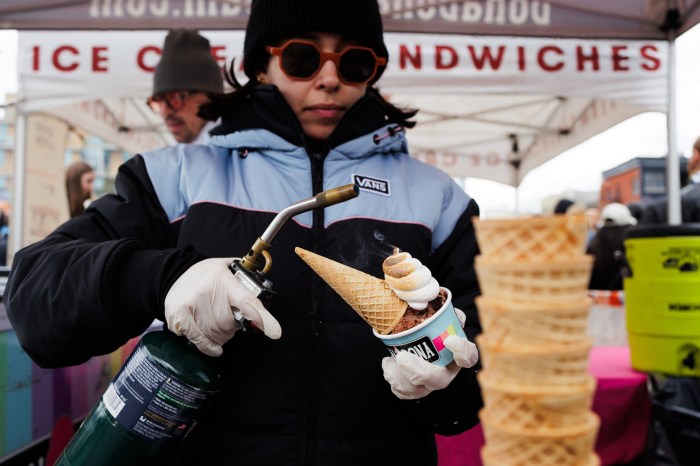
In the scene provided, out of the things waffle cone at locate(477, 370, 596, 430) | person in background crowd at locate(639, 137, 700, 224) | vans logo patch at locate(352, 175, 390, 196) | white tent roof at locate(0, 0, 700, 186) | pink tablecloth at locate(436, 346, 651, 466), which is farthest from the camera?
person in background crowd at locate(639, 137, 700, 224)

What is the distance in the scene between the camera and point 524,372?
28.8 inches

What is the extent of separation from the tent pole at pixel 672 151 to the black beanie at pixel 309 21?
12.1 ft

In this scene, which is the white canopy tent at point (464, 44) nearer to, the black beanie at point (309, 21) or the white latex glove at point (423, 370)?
the black beanie at point (309, 21)

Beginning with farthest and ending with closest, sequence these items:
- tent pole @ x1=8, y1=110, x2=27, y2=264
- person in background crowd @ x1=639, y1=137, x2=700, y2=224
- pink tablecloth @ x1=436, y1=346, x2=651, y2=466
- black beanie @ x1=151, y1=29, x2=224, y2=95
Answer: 1. tent pole @ x1=8, y1=110, x2=27, y2=264
2. person in background crowd @ x1=639, y1=137, x2=700, y2=224
3. black beanie @ x1=151, y1=29, x2=224, y2=95
4. pink tablecloth @ x1=436, y1=346, x2=651, y2=466

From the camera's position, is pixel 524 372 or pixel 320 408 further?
pixel 320 408

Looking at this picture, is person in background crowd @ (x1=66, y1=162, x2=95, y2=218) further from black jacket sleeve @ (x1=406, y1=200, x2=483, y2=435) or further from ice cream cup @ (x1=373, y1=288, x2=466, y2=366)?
ice cream cup @ (x1=373, y1=288, x2=466, y2=366)

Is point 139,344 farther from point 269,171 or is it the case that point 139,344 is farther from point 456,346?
point 456,346

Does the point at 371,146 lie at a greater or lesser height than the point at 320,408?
greater

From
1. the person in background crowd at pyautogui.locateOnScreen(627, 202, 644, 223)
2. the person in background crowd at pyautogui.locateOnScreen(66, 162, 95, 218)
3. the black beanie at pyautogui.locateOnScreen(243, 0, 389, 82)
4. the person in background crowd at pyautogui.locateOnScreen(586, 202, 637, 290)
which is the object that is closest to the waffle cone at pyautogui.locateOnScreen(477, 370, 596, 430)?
the black beanie at pyautogui.locateOnScreen(243, 0, 389, 82)

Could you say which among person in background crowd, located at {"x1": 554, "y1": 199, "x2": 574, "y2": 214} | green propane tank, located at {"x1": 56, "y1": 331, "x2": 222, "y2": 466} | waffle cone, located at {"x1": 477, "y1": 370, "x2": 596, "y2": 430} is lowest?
green propane tank, located at {"x1": 56, "y1": 331, "x2": 222, "y2": 466}

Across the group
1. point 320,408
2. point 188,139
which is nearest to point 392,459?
point 320,408

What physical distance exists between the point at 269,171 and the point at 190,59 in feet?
8.37

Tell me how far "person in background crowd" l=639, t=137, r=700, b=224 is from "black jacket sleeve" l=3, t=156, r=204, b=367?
4.65 metres

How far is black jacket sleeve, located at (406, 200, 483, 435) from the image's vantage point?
1410 millimetres
